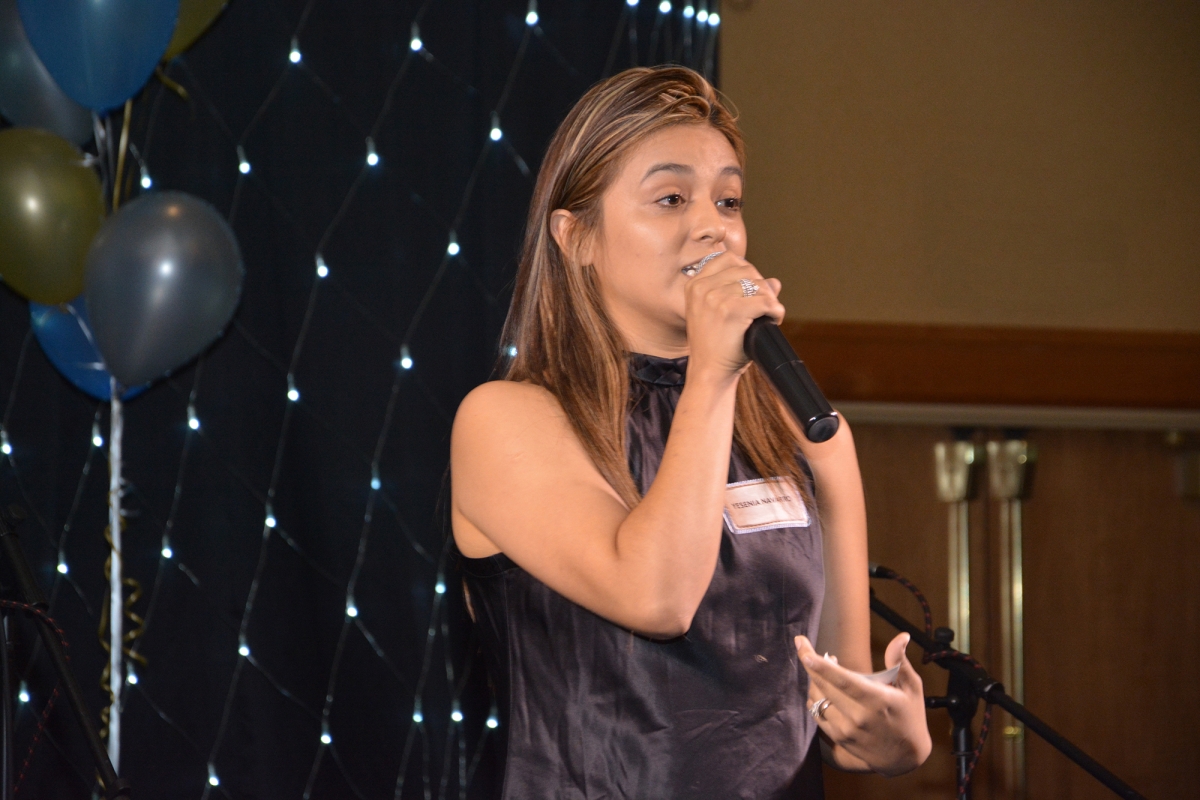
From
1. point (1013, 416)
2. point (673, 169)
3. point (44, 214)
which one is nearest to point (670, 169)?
point (673, 169)

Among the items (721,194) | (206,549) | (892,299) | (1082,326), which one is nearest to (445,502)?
(206,549)

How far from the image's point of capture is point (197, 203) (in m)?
1.99

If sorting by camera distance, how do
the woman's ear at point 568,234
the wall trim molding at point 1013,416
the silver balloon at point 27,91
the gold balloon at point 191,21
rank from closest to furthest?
the woman's ear at point 568,234 → the silver balloon at point 27,91 → the gold balloon at point 191,21 → the wall trim molding at point 1013,416

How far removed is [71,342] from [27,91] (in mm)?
444

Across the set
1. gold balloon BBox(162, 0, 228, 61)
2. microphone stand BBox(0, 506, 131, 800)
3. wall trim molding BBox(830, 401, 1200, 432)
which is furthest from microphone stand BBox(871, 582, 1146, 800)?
gold balloon BBox(162, 0, 228, 61)

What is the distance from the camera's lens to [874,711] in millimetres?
891

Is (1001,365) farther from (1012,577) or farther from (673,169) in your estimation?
(673,169)

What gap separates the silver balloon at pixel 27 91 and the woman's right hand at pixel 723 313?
1571 mm

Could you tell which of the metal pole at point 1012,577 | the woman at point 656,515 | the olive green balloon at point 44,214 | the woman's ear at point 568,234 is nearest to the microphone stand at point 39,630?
the olive green balloon at point 44,214

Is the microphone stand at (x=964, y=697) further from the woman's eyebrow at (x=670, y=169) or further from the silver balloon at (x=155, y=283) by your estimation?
the silver balloon at (x=155, y=283)

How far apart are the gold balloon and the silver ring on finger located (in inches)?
67.5

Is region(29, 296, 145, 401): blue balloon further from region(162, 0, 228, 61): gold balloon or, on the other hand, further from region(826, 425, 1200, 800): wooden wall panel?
region(826, 425, 1200, 800): wooden wall panel

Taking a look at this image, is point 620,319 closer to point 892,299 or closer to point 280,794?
point 280,794

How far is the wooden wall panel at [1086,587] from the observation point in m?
2.61
